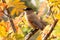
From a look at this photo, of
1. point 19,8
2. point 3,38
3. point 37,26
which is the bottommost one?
point 37,26

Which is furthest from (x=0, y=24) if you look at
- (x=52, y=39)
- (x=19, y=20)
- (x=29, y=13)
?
(x=29, y=13)

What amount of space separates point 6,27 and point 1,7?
0.20 meters

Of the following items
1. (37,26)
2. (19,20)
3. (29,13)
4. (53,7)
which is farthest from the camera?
(29,13)

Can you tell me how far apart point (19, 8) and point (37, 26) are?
0.57m

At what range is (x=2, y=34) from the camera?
173 centimetres

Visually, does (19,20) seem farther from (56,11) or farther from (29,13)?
(29,13)

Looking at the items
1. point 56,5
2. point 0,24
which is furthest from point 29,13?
point 56,5

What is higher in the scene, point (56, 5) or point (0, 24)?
point (56, 5)

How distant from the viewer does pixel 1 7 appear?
1698 mm

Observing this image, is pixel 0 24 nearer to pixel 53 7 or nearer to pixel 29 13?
pixel 53 7

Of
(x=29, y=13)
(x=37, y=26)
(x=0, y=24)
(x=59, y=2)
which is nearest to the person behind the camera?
(x=59, y=2)

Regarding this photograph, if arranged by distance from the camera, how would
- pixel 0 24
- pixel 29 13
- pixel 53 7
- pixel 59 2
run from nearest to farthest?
pixel 59 2 → pixel 53 7 → pixel 0 24 → pixel 29 13

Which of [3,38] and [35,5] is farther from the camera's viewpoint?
[35,5]

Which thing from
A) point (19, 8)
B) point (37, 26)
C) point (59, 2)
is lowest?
point (37, 26)
